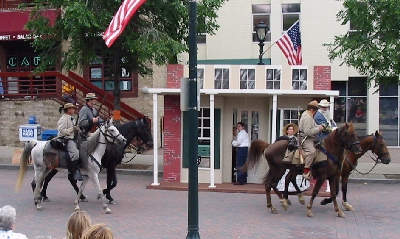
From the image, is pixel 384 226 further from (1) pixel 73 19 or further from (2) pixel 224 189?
(1) pixel 73 19

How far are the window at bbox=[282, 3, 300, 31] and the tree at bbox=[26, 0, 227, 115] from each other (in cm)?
856

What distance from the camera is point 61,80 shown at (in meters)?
24.9

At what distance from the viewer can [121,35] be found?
719 inches

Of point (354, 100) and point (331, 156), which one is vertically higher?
point (354, 100)

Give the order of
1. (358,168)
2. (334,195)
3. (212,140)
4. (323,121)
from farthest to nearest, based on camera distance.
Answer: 1. (358,168)
2. (212,140)
3. (323,121)
4. (334,195)

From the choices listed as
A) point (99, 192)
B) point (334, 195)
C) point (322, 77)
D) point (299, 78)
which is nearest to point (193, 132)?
point (99, 192)

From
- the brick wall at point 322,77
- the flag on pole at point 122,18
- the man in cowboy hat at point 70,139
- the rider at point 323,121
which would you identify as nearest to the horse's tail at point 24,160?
the man in cowboy hat at point 70,139

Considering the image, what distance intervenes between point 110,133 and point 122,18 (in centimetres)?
254

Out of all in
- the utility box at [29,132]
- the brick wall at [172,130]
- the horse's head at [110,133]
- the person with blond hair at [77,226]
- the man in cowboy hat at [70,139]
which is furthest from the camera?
the utility box at [29,132]

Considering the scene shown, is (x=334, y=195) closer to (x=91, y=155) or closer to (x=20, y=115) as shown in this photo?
(x=91, y=155)

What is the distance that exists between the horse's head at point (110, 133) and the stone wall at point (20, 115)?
1202 cm

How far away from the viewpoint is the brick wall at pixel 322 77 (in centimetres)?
1533

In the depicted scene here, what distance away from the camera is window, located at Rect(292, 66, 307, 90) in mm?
15391

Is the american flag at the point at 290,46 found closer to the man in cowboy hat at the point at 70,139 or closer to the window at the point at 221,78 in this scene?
the window at the point at 221,78
